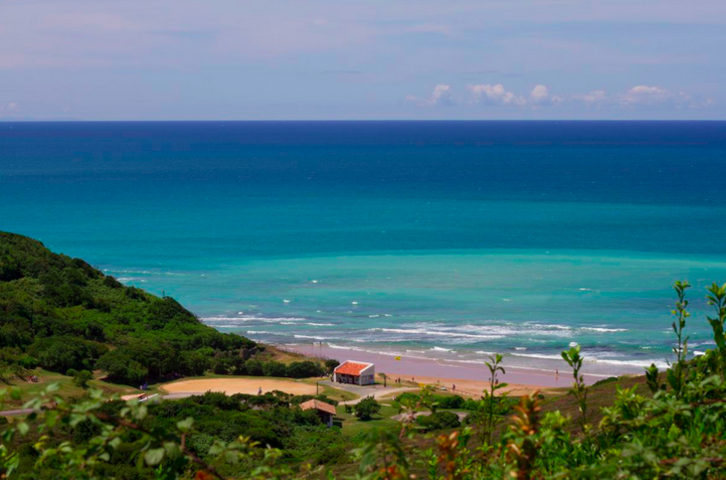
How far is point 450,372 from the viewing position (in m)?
38.7

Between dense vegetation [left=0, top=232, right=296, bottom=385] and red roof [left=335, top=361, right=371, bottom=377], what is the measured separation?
1482mm

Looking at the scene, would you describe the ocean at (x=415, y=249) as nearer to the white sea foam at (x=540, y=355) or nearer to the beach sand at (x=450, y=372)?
the white sea foam at (x=540, y=355)

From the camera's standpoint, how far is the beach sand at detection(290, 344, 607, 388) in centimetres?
3650

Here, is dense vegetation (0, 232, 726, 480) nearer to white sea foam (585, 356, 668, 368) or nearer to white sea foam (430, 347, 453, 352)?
white sea foam (585, 356, 668, 368)

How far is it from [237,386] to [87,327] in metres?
7.72

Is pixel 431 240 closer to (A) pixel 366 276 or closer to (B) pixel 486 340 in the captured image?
(A) pixel 366 276

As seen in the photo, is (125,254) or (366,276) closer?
(366,276)

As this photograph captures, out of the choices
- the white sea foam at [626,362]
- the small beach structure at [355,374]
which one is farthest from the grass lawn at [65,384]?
the white sea foam at [626,362]

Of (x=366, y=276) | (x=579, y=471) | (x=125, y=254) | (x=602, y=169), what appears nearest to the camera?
(x=579, y=471)

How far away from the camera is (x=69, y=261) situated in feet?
151

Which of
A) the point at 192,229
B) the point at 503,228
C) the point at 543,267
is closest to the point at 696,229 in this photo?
the point at 503,228

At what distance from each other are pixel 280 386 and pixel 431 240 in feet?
136

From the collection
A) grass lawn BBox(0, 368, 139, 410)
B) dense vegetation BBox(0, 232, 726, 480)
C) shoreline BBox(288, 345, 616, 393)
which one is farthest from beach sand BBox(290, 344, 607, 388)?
dense vegetation BBox(0, 232, 726, 480)

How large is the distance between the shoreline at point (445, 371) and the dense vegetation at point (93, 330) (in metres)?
3.80
